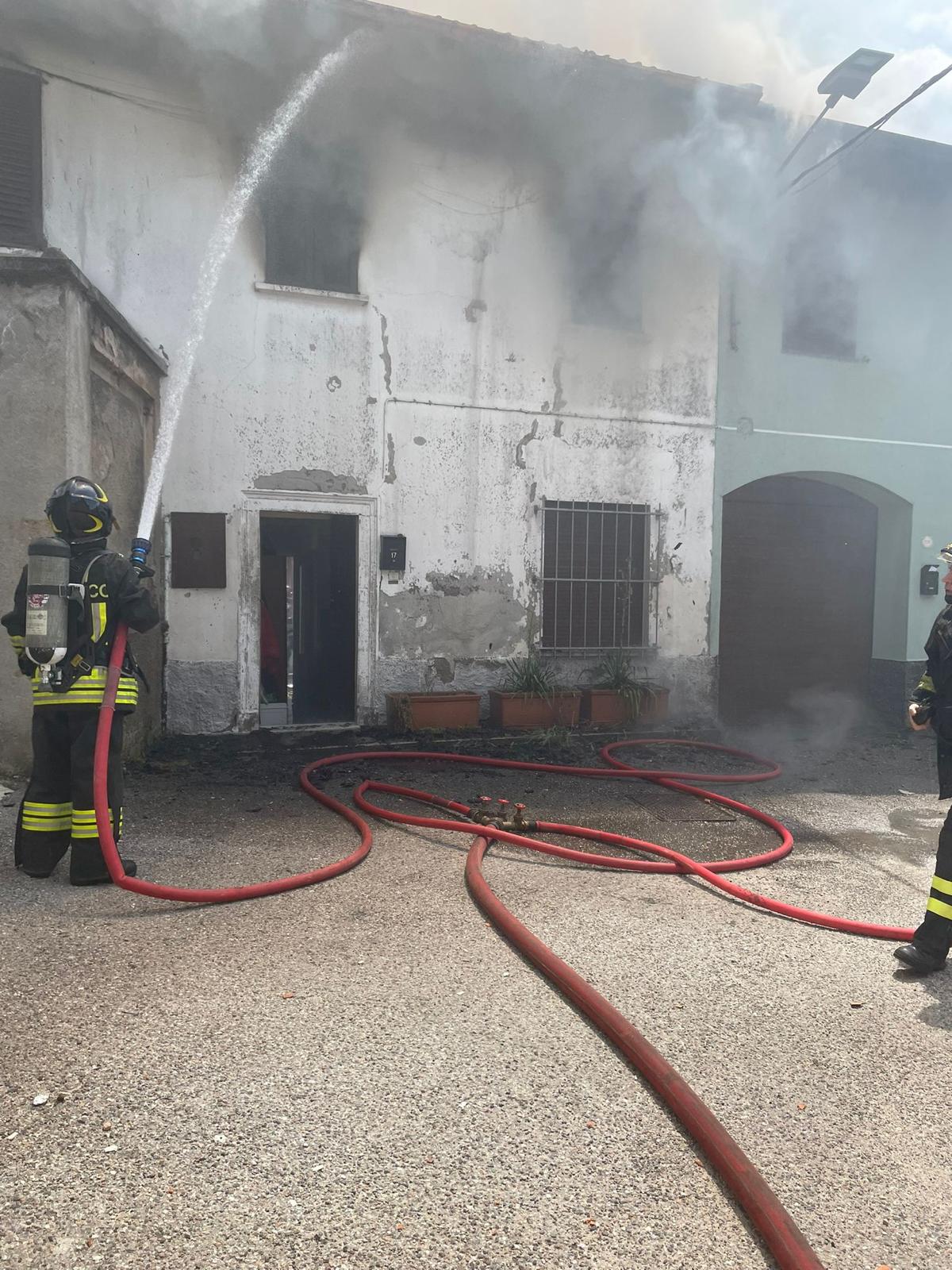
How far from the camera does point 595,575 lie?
8.93 m

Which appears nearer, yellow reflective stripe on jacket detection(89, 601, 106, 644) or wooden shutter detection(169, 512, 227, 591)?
yellow reflective stripe on jacket detection(89, 601, 106, 644)

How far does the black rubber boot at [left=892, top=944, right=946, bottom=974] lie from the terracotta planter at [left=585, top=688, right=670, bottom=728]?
5239 mm

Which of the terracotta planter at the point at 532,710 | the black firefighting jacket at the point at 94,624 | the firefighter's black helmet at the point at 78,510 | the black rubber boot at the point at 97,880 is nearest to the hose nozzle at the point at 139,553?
the black firefighting jacket at the point at 94,624

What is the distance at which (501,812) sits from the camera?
516cm

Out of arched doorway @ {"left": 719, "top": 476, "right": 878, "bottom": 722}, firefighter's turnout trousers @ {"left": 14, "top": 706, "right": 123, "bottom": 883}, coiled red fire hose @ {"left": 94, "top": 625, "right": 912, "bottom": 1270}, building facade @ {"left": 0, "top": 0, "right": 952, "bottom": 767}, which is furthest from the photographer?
arched doorway @ {"left": 719, "top": 476, "right": 878, "bottom": 722}

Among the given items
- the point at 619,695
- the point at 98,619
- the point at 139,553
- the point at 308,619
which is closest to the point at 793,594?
the point at 619,695

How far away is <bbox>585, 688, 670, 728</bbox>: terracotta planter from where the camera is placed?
8.52 meters

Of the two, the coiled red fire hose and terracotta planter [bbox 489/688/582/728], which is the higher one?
terracotta planter [bbox 489/688/582/728]

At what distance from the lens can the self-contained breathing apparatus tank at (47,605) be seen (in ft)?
12.2

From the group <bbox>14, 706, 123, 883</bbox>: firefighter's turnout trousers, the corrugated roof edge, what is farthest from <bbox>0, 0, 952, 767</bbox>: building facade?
<bbox>14, 706, 123, 883</bbox>: firefighter's turnout trousers

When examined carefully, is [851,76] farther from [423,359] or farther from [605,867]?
[605,867]

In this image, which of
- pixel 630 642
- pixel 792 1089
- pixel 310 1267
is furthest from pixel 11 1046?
pixel 630 642

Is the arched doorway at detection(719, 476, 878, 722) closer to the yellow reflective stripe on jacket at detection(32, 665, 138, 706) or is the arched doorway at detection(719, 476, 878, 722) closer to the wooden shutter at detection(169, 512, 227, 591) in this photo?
the wooden shutter at detection(169, 512, 227, 591)

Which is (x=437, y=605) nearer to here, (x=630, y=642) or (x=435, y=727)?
(x=435, y=727)
